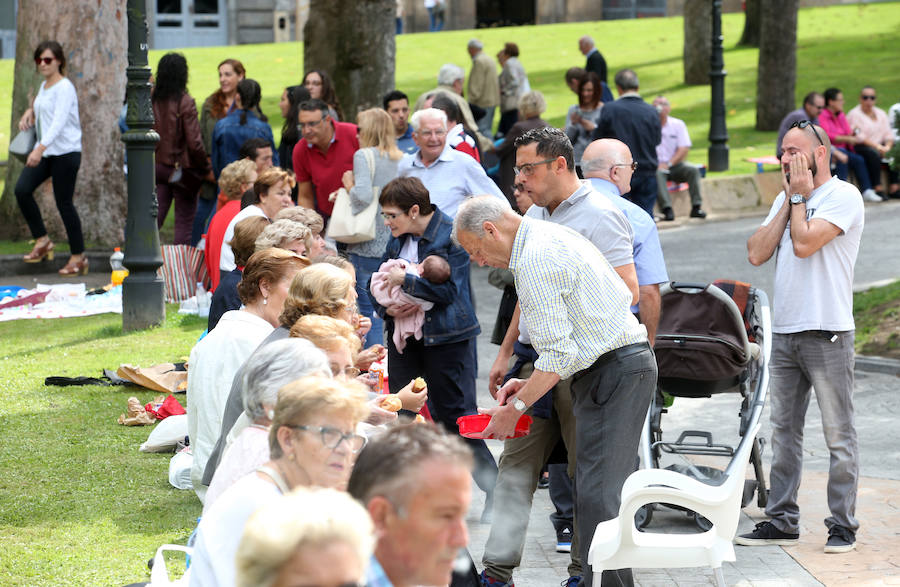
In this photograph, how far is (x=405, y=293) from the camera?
22.5 feet

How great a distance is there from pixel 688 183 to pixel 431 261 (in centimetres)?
1133

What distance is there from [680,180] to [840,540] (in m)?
11.5

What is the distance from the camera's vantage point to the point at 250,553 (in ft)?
8.11

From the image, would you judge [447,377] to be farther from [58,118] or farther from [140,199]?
[58,118]

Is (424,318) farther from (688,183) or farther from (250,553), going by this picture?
(688,183)

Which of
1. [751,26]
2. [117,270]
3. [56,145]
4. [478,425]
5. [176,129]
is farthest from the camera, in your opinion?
[751,26]

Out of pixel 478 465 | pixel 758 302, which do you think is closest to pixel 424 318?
pixel 478 465

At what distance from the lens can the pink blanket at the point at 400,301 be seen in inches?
271

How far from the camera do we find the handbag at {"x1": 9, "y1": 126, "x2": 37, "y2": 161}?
13.2 metres

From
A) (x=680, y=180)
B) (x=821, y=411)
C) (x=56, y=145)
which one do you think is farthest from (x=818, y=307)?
(x=680, y=180)

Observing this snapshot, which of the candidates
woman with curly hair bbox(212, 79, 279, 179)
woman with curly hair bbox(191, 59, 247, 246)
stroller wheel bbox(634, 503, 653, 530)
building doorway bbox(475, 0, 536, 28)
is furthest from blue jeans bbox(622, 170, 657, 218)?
building doorway bbox(475, 0, 536, 28)

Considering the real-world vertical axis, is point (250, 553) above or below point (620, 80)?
below

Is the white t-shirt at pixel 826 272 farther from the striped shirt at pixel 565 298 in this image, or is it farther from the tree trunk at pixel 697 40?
the tree trunk at pixel 697 40

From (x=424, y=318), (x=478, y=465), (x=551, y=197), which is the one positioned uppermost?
(x=551, y=197)
